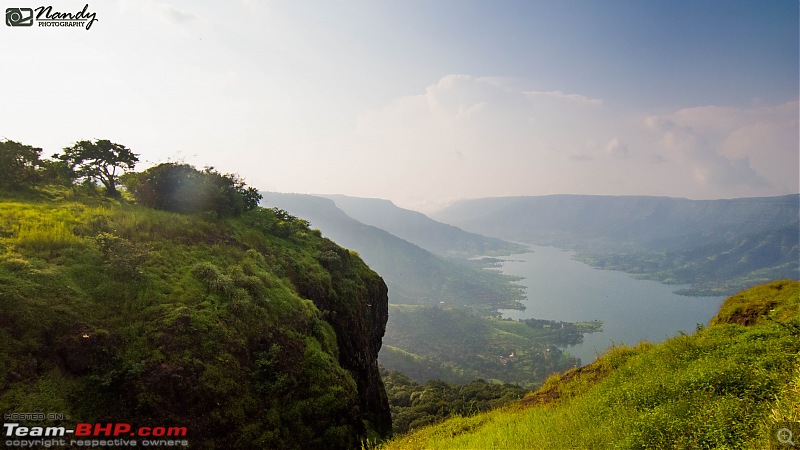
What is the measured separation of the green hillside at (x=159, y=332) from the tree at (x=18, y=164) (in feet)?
2.69

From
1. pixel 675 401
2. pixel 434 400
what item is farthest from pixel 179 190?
pixel 434 400

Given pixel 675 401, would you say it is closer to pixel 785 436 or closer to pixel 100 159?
pixel 785 436

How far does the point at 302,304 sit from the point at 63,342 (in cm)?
769

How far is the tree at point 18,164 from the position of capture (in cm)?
1501

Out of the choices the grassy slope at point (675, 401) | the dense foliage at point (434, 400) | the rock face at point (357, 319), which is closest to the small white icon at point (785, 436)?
the grassy slope at point (675, 401)

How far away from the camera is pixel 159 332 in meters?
9.82

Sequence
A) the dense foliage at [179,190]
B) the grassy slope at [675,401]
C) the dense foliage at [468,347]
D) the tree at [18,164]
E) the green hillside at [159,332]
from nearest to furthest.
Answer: the grassy slope at [675,401] → the green hillside at [159,332] → the tree at [18,164] → the dense foliage at [179,190] → the dense foliage at [468,347]

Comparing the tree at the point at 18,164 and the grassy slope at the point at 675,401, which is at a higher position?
the tree at the point at 18,164

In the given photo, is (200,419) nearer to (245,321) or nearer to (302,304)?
Answer: (245,321)

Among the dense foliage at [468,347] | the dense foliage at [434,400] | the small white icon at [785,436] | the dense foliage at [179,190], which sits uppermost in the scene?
the dense foliage at [179,190]

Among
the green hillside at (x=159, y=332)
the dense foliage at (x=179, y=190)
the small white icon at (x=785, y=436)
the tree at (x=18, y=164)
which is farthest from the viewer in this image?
the dense foliage at (x=179, y=190)

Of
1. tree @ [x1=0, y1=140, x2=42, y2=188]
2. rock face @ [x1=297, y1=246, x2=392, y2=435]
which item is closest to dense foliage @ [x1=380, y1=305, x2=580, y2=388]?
rock face @ [x1=297, y1=246, x2=392, y2=435]

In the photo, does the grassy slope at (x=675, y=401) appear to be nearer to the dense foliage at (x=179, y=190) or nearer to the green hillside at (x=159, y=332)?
the green hillside at (x=159, y=332)

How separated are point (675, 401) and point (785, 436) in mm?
2636
